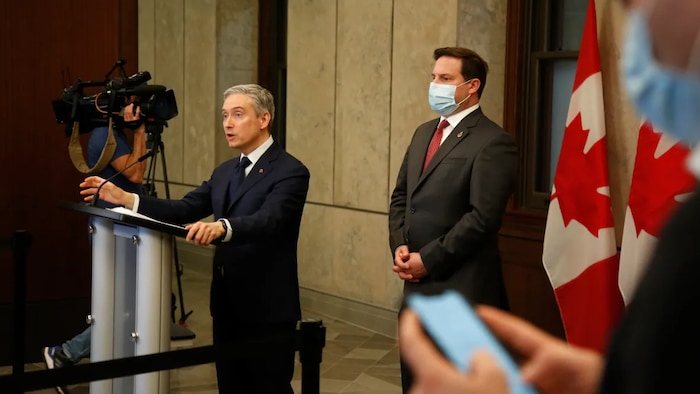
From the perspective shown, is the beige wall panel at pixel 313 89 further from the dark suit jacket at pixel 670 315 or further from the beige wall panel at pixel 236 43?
the dark suit jacket at pixel 670 315

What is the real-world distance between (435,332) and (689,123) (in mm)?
370

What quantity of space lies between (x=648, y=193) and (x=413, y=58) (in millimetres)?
2685

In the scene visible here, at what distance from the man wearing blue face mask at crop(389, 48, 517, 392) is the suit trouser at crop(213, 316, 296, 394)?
514mm

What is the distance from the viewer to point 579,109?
475 cm

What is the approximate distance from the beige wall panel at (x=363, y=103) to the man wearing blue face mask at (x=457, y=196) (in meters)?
2.61

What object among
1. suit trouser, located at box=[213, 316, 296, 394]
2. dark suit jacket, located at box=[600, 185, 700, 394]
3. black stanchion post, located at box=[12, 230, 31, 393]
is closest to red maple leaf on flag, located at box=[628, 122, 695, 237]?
suit trouser, located at box=[213, 316, 296, 394]

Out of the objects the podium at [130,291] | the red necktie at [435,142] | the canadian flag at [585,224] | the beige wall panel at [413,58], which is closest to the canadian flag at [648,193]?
the canadian flag at [585,224]

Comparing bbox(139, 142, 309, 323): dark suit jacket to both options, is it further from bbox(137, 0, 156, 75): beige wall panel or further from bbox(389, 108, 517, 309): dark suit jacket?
bbox(137, 0, 156, 75): beige wall panel

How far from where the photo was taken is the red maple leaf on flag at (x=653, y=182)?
4176 mm

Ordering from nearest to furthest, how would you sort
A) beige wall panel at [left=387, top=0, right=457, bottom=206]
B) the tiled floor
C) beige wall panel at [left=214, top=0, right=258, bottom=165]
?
the tiled floor
beige wall panel at [left=387, top=0, right=457, bottom=206]
beige wall panel at [left=214, top=0, right=258, bottom=165]

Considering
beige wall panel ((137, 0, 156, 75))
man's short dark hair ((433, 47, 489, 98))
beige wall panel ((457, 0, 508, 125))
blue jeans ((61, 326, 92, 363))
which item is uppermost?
beige wall panel ((137, 0, 156, 75))

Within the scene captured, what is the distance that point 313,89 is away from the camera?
7855 millimetres

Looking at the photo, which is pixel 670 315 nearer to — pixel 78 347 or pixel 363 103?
pixel 78 347

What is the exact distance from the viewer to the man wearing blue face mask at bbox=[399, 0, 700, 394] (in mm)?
924
